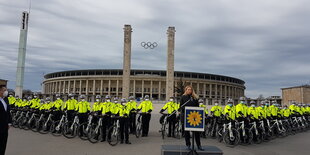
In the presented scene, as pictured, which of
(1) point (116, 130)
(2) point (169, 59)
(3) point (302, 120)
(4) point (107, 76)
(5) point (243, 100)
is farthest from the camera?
(4) point (107, 76)

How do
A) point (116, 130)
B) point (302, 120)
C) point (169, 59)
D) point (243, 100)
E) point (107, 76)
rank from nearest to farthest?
point (116, 130) < point (243, 100) < point (302, 120) < point (169, 59) < point (107, 76)

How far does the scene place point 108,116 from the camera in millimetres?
11047

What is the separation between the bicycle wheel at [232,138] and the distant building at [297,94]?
42.8 meters

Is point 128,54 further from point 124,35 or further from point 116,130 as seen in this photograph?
point 116,130

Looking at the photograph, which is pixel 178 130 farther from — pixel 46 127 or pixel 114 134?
pixel 46 127

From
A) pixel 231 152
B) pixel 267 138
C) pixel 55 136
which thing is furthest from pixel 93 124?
pixel 267 138

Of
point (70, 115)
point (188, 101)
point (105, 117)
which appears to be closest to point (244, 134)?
point (188, 101)

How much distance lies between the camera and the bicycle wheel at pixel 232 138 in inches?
411

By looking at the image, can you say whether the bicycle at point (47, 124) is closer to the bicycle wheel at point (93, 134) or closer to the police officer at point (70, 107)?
the police officer at point (70, 107)

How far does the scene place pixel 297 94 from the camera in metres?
47.4

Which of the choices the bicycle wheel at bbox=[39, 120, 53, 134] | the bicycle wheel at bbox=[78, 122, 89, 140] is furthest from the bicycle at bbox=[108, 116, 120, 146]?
the bicycle wheel at bbox=[39, 120, 53, 134]

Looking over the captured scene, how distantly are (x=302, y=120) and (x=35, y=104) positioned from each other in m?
19.0

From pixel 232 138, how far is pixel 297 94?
1756 inches

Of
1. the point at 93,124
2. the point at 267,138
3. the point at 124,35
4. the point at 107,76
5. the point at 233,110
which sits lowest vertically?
the point at 267,138
